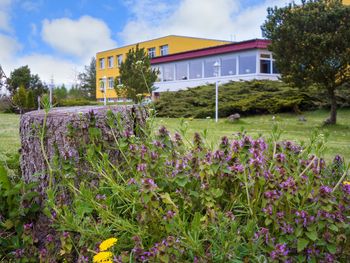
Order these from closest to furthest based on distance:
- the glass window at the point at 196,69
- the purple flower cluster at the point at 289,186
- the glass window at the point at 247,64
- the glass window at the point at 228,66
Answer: the purple flower cluster at the point at 289,186 < the glass window at the point at 247,64 < the glass window at the point at 228,66 < the glass window at the point at 196,69

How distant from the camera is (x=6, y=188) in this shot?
226cm

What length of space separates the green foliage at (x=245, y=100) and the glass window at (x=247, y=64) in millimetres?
4136

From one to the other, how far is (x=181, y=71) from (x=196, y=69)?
1.77m

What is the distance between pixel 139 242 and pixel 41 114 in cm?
112

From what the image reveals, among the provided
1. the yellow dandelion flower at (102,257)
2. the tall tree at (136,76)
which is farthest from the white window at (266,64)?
the yellow dandelion flower at (102,257)

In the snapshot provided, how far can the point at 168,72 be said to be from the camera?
3378 cm

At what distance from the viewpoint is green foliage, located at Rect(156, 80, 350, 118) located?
18562 mm

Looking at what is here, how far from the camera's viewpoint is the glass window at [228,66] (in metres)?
27.8

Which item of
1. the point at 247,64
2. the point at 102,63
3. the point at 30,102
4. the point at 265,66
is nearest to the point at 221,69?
the point at 247,64

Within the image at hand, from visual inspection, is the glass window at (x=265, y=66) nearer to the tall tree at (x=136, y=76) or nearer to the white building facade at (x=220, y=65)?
the white building facade at (x=220, y=65)

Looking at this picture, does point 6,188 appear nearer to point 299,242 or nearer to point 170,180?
point 170,180

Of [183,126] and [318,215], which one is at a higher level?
[183,126]

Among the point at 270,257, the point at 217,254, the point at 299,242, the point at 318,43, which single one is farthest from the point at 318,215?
the point at 318,43

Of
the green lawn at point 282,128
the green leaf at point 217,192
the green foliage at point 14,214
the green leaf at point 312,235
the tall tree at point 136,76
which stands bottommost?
the green lawn at point 282,128
